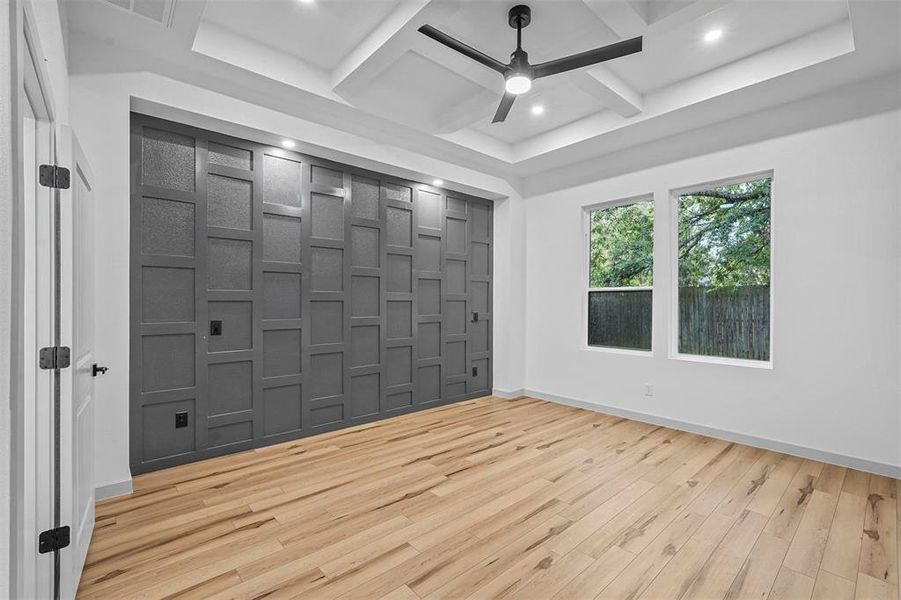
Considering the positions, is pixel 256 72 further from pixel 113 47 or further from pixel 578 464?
pixel 578 464

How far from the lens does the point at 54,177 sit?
1.61 metres

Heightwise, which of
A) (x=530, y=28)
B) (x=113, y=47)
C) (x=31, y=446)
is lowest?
(x=31, y=446)

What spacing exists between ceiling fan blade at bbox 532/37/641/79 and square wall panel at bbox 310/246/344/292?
7.59 ft

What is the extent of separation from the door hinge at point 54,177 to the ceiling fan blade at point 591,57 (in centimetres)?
252

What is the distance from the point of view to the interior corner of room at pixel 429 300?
1884 mm

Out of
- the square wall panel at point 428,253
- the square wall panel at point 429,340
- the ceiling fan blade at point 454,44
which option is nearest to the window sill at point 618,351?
the square wall panel at point 429,340

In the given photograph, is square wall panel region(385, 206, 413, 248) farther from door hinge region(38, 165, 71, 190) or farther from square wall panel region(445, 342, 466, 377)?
door hinge region(38, 165, 71, 190)

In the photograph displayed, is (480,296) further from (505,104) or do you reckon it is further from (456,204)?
(505,104)

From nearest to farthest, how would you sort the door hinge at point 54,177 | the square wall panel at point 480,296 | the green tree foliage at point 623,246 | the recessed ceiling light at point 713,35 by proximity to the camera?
the door hinge at point 54,177 < the recessed ceiling light at point 713,35 < the green tree foliage at point 623,246 < the square wall panel at point 480,296

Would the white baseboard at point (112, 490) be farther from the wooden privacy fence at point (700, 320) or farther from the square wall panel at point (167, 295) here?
the wooden privacy fence at point (700, 320)

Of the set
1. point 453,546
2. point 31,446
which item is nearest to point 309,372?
point 453,546

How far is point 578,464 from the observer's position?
3.27m

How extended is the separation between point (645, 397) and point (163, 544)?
4141 millimetres

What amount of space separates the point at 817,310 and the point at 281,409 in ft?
14.7
